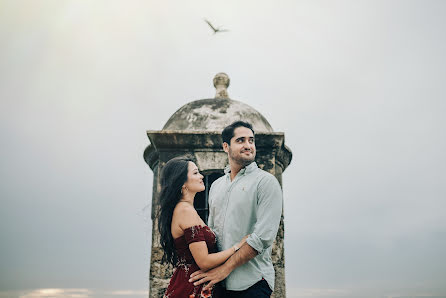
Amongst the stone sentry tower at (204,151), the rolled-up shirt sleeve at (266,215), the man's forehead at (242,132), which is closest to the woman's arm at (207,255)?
Result: the rolled-up shirt sleeve at (266,215)

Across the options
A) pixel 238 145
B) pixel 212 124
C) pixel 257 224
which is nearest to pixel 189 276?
pixel 257 224

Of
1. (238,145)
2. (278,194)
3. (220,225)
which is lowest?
(220,225)

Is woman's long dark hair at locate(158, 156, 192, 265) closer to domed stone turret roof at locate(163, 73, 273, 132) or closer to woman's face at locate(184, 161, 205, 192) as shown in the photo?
woman's face at locate(184, 161, 205, 192)

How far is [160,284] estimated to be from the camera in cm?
427

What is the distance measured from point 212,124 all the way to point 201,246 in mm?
2971

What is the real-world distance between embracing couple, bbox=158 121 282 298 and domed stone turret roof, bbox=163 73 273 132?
94.8 inches

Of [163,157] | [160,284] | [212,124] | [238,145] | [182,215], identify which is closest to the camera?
[182,215]

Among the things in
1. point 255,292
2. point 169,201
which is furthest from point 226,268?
point 169,201

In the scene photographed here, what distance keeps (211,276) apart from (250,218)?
0.45m

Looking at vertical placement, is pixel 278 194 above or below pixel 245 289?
above

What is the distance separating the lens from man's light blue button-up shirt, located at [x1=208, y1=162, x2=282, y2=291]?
2197 millimetres

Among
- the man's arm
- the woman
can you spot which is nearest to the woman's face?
the woman

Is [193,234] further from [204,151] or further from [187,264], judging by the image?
[204,151]

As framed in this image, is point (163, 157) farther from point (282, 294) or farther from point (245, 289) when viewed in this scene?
point (245, 289)
